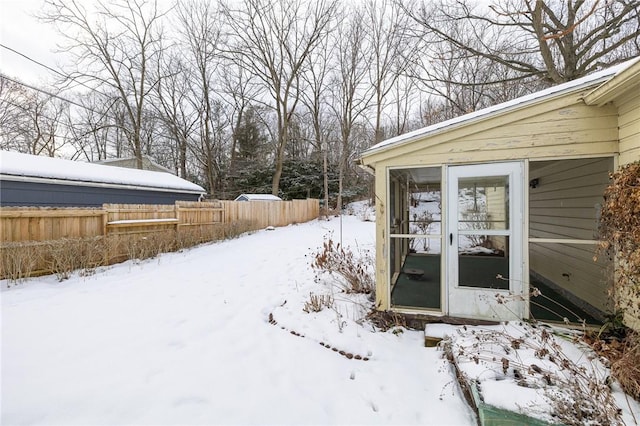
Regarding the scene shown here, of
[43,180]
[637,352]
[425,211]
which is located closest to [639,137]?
[637,352]

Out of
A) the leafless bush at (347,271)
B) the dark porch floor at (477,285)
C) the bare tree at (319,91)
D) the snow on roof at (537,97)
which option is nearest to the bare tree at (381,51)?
the bare tree at (319,91)

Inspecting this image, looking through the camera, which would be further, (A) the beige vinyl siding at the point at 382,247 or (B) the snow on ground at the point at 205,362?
(A) the beige vinyl siding at the point at 382,247

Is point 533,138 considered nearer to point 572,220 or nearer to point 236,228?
point 572,220

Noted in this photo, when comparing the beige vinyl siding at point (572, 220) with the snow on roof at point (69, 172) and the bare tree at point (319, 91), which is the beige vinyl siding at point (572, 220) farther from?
the bare tree at point (319, 91)

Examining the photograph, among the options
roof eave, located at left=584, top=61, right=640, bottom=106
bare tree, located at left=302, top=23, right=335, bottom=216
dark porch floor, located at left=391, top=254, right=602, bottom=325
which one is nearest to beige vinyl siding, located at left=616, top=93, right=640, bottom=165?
roof eave, located at left=584, top=61, right=640, bottom=106

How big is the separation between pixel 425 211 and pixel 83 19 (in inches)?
751

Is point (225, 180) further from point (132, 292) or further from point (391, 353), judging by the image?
point (391, 353)

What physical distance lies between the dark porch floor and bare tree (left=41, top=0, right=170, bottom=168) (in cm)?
1685

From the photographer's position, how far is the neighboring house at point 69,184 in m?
7.27

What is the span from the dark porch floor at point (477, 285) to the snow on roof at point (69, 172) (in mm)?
9452

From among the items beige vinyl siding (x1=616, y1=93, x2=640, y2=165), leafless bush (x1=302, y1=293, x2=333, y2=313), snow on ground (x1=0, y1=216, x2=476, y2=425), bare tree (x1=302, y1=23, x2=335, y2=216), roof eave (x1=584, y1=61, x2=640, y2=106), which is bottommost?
snow on ground (x1=0, y1=216, x2=476, y2=425)

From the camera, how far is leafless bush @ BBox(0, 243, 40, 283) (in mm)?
4973

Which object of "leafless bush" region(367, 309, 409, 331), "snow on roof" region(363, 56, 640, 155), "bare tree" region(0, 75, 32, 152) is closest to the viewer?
"snow on roof" region(363, 56, 640, 155)

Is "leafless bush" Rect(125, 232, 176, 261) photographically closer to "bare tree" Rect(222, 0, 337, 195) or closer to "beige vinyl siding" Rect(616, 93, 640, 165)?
"beige vinyl siding" Rect(616, 93, 640, 165)
